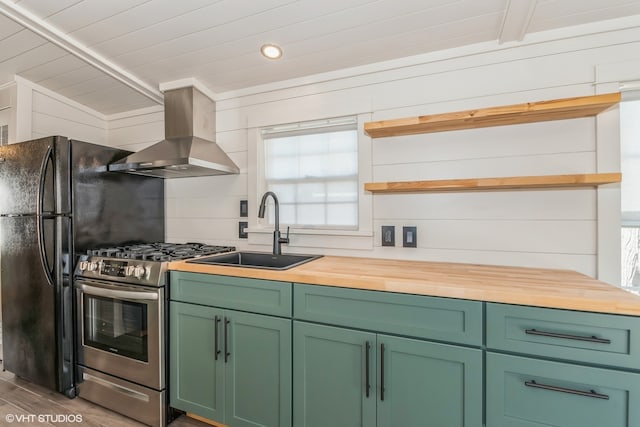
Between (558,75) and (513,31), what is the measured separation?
0.35 meters

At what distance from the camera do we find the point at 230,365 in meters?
1.65

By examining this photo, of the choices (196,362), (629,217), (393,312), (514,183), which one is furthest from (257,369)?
(629,217)

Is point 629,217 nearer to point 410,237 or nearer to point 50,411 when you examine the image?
point 410,237

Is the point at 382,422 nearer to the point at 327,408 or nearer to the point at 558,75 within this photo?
the point at 327,408

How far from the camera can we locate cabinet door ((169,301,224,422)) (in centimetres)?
169

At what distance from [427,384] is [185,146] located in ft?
6.94

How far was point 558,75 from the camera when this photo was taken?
1639mm

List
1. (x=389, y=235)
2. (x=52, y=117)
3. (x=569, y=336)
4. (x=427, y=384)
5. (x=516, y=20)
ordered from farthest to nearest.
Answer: (x=52, y=117), (x=389, y=235), (x=516, y=20), (x=427, y=384), (x=569, y=336)

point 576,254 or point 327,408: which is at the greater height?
point 576,254

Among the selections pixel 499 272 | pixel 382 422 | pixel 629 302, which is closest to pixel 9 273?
pixel 382 422

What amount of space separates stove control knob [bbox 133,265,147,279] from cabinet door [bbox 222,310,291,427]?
597 millimetres

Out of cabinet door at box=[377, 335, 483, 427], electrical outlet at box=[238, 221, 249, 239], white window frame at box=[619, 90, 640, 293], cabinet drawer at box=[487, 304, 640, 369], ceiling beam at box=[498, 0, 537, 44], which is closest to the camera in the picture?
cabinet drawer at box=[487, 304, 640, 369]

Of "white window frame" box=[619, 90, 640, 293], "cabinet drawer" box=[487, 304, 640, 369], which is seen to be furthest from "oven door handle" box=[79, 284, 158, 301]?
"white window frame" box=[619, 90, 640, 293]

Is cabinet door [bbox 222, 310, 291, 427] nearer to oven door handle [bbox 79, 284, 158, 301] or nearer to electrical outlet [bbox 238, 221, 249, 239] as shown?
oven door handle [bbox 79, 284, 158, 301]
